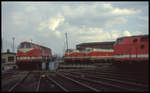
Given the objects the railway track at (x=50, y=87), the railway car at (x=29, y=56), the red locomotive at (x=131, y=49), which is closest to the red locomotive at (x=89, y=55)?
the railway car at (x=29, y=56)

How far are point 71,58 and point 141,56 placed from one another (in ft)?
48.2

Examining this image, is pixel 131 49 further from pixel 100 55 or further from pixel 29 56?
pixel 100 55

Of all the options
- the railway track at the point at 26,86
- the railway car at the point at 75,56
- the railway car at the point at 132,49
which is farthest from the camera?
the railway car at the point at 75,56

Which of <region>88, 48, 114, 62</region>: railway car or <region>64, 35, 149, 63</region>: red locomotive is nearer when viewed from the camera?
<region>64, 35, 149, 63</region>: red locomotive

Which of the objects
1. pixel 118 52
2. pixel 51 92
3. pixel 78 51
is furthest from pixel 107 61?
pixel 51 92

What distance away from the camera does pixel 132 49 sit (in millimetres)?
13328

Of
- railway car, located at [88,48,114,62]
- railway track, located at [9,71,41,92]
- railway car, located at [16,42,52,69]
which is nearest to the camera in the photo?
railway track, located at [9,71,41,92]

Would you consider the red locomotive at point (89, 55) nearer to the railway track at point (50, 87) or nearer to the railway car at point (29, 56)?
the railway car at point (29, 56)

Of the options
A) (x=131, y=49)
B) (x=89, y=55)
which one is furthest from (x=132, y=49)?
(x=89, y=55)

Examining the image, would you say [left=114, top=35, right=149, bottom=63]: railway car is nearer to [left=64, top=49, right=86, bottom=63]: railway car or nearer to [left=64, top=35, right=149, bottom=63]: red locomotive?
[left=64, top=35, right=149, bottom=63]: red locomotive

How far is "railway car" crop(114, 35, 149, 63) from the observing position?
12469mm

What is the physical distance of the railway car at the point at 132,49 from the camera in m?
12.5

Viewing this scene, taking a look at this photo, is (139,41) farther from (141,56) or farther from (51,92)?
(51,92)

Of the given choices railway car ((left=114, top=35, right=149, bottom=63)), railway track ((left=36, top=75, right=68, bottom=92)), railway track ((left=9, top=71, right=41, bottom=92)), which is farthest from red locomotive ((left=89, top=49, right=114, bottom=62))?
railway track ((left=36, top=75, right=68, bottom=92))
